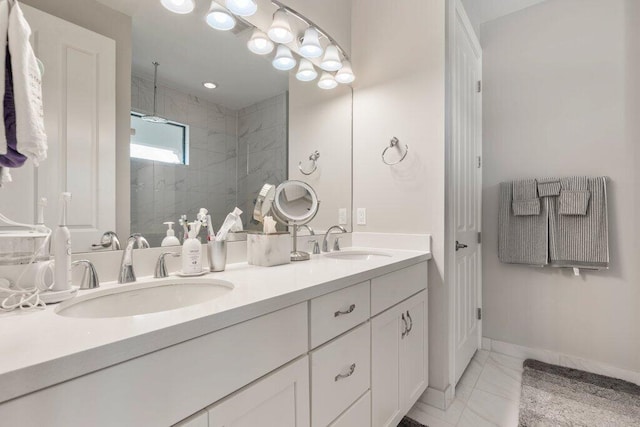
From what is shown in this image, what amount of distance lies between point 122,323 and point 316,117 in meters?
1.62

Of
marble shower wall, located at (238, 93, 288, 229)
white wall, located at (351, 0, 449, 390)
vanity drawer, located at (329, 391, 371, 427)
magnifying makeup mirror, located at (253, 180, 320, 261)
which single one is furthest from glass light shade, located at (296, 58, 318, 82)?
vanity drawer, located at (329, 391, 371, 427)

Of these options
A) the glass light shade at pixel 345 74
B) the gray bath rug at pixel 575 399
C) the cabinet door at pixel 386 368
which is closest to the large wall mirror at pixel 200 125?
the glass light shade at pixel 345 74

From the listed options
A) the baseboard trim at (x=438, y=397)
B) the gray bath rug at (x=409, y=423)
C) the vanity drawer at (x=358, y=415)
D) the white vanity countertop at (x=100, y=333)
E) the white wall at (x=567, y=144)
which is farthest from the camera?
the white wall at (x=567, y=144)

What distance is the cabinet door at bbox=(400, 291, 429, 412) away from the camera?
1.41 m

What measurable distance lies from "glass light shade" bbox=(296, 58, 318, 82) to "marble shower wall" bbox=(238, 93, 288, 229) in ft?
0.57

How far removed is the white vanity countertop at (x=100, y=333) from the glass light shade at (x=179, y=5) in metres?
1.04

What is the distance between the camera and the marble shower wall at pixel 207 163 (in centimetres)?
109

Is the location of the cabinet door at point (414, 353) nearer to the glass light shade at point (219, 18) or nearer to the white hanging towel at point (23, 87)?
the white hanging towel at point (23, 87)

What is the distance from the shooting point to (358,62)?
205cm

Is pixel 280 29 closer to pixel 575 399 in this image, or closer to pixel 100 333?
pixel 100 333

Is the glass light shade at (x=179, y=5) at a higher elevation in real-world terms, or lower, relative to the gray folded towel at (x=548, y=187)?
higher

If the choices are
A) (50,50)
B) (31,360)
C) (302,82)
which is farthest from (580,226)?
(50,50)

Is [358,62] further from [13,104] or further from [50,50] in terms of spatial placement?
[13,104]

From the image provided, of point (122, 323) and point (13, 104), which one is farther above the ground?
point (13, 104)
